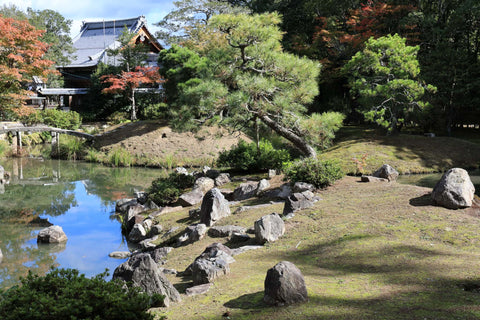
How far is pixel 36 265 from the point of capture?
320 inches

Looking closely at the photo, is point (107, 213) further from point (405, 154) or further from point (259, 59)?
point (405, 154)

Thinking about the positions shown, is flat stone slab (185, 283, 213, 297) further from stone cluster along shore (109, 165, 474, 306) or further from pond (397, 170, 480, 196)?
pond (397, 170, 480, 196)

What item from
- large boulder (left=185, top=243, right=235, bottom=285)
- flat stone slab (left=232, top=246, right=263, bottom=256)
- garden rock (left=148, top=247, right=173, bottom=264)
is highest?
large boulder (left=185, top=243, right=235, bottom=285)

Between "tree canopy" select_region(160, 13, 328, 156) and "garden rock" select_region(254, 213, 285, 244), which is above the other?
"tree canopy" select_region(160, 13, 328, 156)

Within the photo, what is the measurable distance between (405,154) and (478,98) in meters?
5.97

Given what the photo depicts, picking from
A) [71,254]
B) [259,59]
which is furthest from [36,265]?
[259,59]

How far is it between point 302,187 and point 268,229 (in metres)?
2.47

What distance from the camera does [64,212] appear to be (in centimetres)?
1290

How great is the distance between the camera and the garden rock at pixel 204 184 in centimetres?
1200

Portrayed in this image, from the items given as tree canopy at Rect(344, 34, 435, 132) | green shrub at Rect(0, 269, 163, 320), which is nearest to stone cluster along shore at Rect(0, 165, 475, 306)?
green shrub at Rect(0, 269, 163, 320)

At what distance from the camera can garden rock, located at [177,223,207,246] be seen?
7.91 meters

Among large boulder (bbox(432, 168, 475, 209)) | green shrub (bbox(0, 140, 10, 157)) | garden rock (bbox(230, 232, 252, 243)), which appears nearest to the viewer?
garden rock (bbox(230, 232, 252, 243))

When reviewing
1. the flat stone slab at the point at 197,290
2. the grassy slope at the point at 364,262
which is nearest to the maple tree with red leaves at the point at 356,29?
the grassy slope at the point at 364,262

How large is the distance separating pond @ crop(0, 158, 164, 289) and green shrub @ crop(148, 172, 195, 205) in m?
1.33
